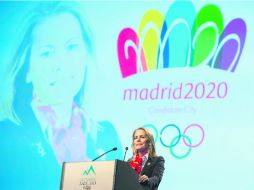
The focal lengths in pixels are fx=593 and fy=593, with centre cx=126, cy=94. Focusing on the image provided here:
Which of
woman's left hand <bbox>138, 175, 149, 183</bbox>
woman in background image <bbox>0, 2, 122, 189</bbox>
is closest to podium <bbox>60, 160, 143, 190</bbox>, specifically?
woman's left hand <bbox>138, 175, 149, 183</bbox>

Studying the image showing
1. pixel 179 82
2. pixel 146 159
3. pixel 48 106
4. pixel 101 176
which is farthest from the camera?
pixel 48 106

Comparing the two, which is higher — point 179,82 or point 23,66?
point 23,66

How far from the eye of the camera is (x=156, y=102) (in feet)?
17.4

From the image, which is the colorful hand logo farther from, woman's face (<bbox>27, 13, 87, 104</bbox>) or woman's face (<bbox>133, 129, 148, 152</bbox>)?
woman's face (<bbox>133, 129, 148, 152</bbox>)

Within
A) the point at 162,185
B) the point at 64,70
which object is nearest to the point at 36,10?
the point at 64,70

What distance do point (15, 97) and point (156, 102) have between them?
62.4 inches

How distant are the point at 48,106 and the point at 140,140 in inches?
73.6

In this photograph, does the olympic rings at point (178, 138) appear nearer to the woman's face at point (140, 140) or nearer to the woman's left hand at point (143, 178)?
the woman's face at point (140, 140)

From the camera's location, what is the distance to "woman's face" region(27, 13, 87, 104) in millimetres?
5809

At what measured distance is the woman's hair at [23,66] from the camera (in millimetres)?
6000

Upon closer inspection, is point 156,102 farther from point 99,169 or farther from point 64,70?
point 99,169

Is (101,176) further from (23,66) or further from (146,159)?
(23,66)

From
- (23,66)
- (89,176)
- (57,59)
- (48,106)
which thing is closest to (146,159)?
(89,176)

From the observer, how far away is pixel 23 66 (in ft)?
20.0
